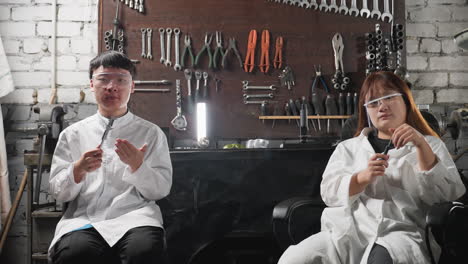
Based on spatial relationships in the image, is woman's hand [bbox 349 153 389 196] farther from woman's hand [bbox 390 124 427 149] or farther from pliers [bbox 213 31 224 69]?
pliers [bbox 213 31 224 69]

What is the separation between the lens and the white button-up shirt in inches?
69.3

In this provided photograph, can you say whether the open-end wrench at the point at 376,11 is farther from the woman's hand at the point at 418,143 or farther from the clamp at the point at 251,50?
the woman's hand at the point at 418,143

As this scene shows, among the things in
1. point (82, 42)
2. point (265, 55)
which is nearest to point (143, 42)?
point (82, 42)

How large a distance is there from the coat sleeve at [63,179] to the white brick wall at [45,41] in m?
1.48

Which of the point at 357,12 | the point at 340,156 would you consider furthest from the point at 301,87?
the point at 340,156

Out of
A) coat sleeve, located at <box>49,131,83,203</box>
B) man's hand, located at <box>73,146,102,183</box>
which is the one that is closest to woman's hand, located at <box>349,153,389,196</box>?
man's hand, located at <box>73,146,102,183</box>

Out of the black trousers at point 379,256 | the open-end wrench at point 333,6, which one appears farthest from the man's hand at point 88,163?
the open-end wrench at point 333,6

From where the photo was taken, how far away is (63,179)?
6.80 feet

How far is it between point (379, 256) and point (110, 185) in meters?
1.24

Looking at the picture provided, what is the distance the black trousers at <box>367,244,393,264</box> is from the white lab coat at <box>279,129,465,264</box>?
0.01 metres

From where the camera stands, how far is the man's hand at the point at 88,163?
2.02 metres

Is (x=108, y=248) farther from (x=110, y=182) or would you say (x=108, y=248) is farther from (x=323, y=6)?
(x=323, y=6)

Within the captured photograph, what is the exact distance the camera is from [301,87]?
11.8 ft

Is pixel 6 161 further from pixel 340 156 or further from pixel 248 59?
pixel 340 156
